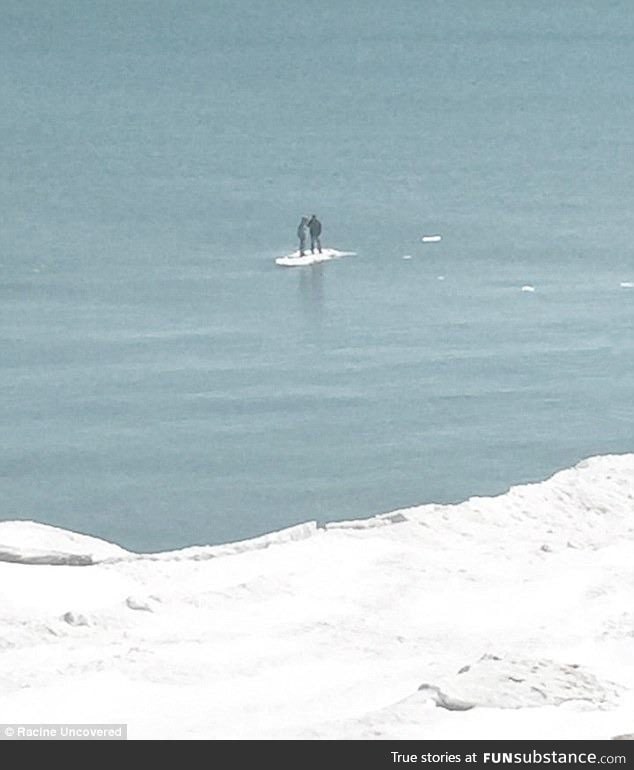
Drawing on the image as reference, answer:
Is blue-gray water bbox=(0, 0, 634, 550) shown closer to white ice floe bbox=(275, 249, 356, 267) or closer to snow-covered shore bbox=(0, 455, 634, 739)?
white ice floe bbox=(275, 249, 356, 267)

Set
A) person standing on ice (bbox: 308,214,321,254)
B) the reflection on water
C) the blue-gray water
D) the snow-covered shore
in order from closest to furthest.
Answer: the snow-covered shore
the blue-gray water
the reflection on water
person standing on ice (bbox: 308,214,321,254)

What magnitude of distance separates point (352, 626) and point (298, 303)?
46.4ft

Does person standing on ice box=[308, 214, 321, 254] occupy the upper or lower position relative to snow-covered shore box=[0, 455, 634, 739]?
upper

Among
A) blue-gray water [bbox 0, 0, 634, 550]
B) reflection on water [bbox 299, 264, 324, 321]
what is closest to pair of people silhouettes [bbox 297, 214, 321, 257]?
blue-gray water [bbox 0, 0, 634, 550]

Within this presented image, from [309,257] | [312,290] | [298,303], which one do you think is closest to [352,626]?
[298,303]

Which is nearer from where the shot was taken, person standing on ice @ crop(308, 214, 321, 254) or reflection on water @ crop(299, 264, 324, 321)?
reflection on water @ crop(299, 264, 324, 321)

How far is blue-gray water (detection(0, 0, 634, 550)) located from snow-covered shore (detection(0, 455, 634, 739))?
74.0 inches

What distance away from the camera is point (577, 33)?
316 feet

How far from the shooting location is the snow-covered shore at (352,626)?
1219 cm

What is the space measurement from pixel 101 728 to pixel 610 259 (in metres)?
21.3

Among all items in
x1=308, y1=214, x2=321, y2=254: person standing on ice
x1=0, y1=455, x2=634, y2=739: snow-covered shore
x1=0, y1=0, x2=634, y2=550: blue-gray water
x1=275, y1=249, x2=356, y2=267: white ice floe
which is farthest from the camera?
x1=308, y1=214, x2=321, y2=254: person standing on ice

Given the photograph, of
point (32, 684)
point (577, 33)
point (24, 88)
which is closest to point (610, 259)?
point (32, 684)

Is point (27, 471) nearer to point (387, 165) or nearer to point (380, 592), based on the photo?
point (380, 592)

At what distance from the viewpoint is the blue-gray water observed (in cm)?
2048
